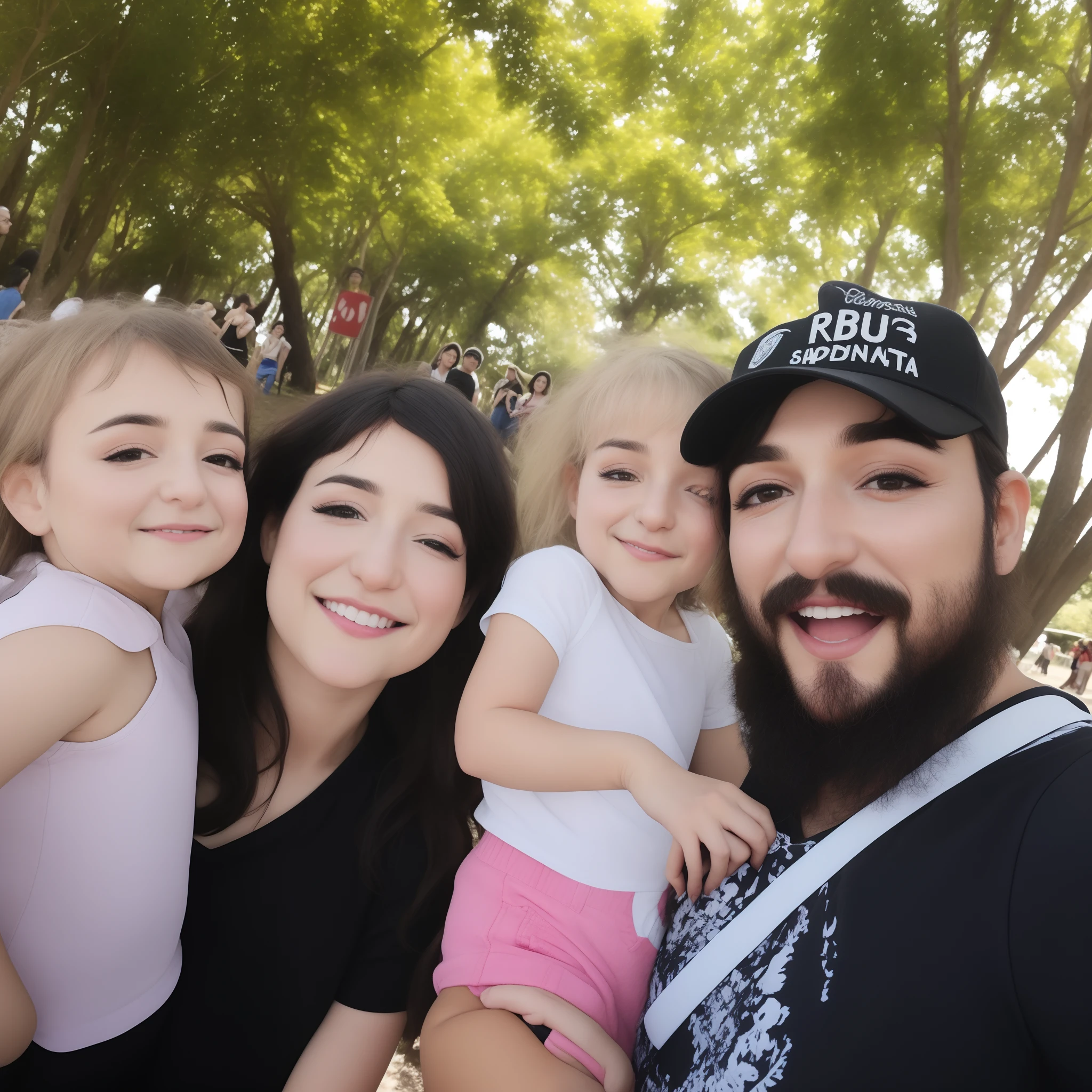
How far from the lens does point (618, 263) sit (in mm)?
21062

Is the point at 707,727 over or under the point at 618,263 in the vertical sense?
under

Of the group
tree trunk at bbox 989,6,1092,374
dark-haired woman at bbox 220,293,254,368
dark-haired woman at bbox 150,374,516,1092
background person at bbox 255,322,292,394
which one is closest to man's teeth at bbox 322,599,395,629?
dark-haired woman at bbox 150,374,516,1092

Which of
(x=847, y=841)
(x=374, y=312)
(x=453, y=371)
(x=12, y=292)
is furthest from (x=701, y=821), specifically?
(x=374, y=312)

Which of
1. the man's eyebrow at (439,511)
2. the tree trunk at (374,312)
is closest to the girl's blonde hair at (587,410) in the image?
the man's eyebrow at (439,511)

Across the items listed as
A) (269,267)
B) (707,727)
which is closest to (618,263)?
(269,267)

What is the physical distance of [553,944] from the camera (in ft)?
5.89

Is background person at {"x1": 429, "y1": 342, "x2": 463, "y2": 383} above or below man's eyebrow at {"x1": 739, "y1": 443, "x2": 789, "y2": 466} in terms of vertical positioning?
above

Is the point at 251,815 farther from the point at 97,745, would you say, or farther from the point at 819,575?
the point at 819,575

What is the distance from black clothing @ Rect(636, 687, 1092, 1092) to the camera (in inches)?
44.3

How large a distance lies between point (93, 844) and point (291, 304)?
768 inches

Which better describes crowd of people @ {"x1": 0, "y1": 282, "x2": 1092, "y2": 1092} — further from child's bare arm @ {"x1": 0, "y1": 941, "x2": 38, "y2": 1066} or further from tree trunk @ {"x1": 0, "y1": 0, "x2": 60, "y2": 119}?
tree trunk @ {"x1": 0, "y1": 0, "x2": 60, "y2": 119}

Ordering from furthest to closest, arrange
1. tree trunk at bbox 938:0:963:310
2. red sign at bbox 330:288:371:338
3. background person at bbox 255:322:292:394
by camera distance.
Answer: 1. background person at bbox 255:322:292:394
2. red sign at bbox 330:288:371:338
3. tree trunk at bbox 938:0:963:310

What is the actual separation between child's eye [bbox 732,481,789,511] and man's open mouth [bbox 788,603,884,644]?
0.27 m

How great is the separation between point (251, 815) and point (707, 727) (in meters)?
1.27
